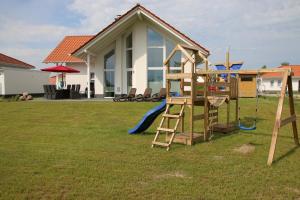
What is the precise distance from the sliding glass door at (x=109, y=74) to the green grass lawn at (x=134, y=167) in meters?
12.0

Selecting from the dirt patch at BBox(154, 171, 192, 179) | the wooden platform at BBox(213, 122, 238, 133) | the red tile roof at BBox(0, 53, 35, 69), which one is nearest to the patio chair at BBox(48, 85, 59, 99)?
the red tile roof at BBox(0, 53, 35, 69)

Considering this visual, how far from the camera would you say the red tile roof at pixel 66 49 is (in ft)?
87.7

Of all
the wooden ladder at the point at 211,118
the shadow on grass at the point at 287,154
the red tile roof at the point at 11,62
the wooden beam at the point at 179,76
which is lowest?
the shadow on grass at the point at 287,154

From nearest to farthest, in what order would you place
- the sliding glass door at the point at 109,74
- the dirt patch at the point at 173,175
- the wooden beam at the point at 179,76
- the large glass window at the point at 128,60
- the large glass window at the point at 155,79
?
the dirt patch at the point at 173,175 → the wooden beam at the point at 179,76 → the large glass window at the point at 155,79 → the large glass window at the point at 128,60 → the sliding glass door at the point at 109,74

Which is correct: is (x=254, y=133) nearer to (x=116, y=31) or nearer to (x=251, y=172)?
(x=251, y=172)

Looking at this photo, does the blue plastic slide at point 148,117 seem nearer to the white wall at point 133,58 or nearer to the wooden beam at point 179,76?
the wooden beam at point 179,76

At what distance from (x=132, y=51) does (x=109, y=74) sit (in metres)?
2.50

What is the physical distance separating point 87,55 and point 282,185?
1760 centimetres

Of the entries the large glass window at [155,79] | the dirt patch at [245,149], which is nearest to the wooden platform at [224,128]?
the dirt patch at [245,149]

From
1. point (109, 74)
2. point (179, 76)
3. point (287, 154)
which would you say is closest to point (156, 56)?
point (109, 74)

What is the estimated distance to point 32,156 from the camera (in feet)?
19.8

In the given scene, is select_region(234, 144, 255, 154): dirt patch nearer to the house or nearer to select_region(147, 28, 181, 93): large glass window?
the house

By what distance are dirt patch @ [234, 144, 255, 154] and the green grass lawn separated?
11cm

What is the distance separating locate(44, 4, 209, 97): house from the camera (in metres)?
18.9
